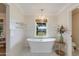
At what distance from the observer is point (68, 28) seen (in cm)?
330

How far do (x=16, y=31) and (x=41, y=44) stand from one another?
87cm

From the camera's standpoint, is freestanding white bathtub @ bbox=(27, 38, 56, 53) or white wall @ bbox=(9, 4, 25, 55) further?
freestanding white bathtub @ bbox=(27, 38, 56, 53)

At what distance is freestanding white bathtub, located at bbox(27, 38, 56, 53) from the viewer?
3067 millimetres

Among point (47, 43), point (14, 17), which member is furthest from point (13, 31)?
point (47, 43)

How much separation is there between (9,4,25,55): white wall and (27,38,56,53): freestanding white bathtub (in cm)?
34

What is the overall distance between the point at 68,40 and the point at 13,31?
177cm

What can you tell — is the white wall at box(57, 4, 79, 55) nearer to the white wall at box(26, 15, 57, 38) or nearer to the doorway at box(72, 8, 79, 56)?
the doorway at box(72, 8, 79, 56)

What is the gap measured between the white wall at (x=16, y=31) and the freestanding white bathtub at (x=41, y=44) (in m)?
0.34

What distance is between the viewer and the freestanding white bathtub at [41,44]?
307cm

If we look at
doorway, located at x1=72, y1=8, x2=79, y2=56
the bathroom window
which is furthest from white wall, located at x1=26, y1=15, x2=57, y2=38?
doorway, located at x1=72, y1=8, x2=79, y2=56

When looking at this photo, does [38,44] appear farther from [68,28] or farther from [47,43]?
[68,28]

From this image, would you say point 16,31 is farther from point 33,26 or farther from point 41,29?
point 41,29

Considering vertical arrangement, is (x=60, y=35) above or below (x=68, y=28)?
below

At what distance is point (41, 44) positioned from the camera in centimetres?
315
